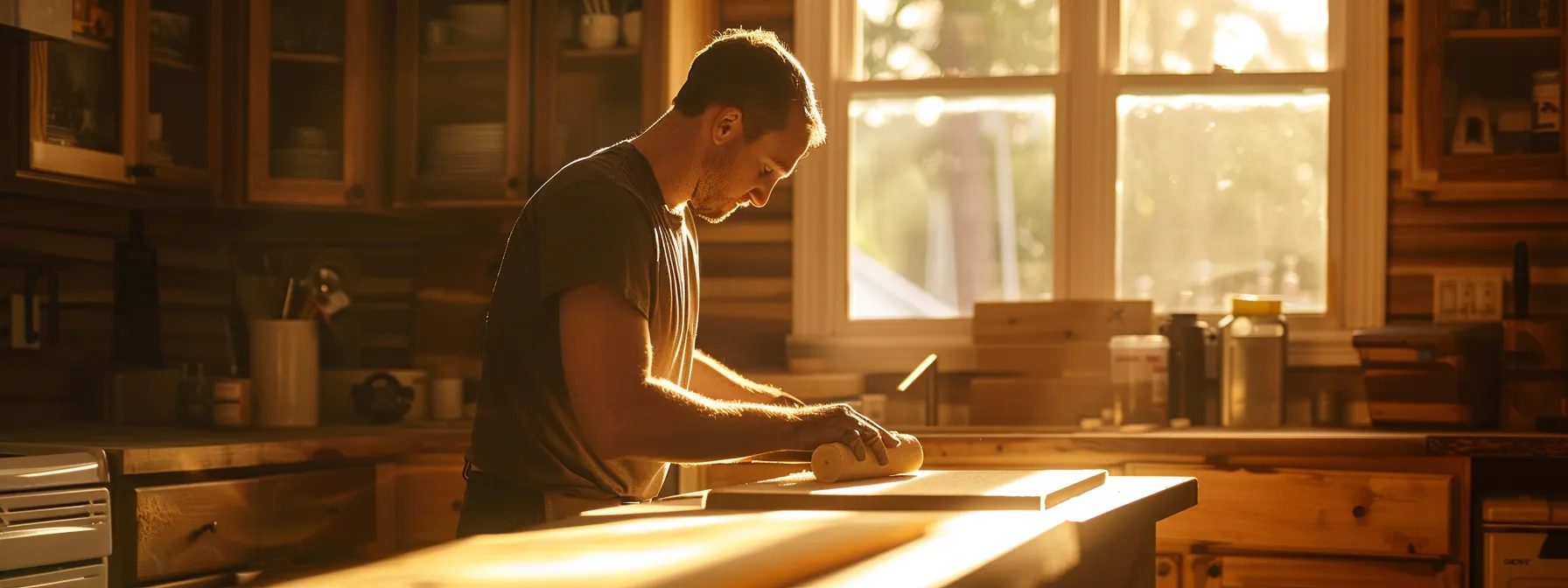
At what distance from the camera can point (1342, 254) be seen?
371 cm

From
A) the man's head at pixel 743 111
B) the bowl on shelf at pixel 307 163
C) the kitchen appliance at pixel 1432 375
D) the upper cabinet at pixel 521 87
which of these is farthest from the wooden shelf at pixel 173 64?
the kitchen appliance at pixel 1432 375

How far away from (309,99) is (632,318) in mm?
2280

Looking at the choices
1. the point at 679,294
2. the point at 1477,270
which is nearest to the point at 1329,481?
the point at 1477,270

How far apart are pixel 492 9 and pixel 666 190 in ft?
6.23

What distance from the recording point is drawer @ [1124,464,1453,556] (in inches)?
116

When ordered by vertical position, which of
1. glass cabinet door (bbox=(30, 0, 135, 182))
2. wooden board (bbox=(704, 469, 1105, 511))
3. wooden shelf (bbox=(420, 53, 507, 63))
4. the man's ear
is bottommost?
wooden board (bbox=(704, 469, 1105, 511))

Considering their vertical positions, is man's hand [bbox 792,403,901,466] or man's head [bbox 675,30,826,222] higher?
man's head [bbox 675,30,826,222]

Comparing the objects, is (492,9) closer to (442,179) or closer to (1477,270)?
(442,179)

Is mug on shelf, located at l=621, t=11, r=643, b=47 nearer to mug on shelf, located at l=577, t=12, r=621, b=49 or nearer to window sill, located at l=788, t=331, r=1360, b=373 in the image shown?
mug on shelf, located at l=577, t=12, r=621, b=49

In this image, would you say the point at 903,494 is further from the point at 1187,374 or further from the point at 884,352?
the point at 884,352

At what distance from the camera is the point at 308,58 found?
12.1 ft

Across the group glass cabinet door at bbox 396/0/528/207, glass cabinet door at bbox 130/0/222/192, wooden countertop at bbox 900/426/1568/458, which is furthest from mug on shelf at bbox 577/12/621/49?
wooden countertop at bbox 900/426/1568/458

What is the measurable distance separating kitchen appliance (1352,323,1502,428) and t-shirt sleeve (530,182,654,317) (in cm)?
214

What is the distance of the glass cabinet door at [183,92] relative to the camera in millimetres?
3467
